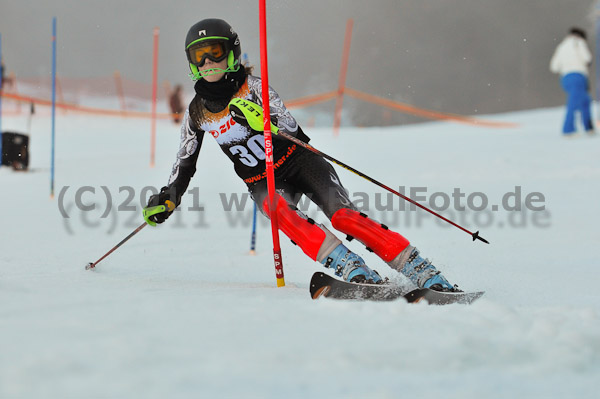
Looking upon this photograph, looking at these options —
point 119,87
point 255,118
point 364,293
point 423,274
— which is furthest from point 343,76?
point 119,87

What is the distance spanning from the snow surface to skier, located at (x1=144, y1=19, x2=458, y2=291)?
1.23 feet

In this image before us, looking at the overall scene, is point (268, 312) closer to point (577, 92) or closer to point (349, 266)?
point (349, 266)

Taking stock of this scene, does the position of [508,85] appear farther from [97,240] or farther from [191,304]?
[191,304]

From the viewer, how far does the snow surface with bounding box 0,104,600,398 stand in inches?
62.9

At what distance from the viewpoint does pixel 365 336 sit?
191 centimetres

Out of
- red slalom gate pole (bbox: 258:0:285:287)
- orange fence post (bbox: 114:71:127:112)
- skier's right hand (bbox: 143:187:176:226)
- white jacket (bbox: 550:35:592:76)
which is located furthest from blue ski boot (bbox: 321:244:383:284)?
orange fence post (bbox: 114:71:127:112)

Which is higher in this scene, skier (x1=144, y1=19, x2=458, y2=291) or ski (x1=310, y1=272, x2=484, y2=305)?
skier (x1=144, y1=19, x2=458, y2=291)

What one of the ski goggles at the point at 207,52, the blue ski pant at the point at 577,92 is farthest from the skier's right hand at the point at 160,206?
the blue ski pant at the point at 577,92

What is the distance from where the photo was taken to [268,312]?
2168 millimetres

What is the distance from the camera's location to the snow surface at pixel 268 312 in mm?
1598

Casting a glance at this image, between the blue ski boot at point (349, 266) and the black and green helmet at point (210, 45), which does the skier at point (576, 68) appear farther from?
the blue ski boot at point (349, 266)

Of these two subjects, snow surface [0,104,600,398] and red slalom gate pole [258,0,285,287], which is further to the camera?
red slalom gate pole [258,0,285,287]

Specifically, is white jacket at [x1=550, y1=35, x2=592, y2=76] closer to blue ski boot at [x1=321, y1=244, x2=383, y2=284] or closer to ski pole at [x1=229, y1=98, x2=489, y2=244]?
ski pole at [x1=229, y1=98, x2=489, y2=244]

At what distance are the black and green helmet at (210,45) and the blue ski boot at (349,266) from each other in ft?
3.64
